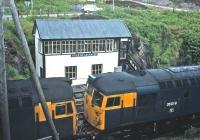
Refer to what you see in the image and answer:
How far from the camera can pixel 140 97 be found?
2202cm

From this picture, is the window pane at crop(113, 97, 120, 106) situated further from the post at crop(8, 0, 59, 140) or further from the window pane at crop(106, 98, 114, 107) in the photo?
the post at crop(8, 0, 59, 140)

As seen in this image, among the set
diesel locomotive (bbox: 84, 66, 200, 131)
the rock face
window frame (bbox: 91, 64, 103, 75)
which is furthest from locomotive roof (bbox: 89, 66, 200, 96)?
the rock face

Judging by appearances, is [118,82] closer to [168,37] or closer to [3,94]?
[3,94]

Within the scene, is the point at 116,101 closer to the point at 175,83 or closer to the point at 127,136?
the point at 127,136

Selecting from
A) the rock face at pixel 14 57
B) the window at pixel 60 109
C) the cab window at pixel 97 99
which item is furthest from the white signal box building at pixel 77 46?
the window at pixel 60 109

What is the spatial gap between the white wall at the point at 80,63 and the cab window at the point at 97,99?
10947mm

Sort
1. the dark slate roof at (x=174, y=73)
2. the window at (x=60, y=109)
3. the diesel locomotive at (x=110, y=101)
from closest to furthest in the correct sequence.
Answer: the diesel locomotive at (x=110, y=101)
the window at (x=60, y=109)
the dark slate roof at (x=174, y=73)

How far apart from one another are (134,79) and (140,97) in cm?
120

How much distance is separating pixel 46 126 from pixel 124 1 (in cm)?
5148

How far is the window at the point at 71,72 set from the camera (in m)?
32.6

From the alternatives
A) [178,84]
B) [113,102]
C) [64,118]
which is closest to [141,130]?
[113,102]

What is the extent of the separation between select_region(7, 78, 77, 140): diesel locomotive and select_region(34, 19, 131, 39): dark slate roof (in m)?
11.9

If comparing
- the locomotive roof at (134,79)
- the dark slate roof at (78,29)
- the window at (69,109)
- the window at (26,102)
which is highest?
the dark slate roof at (78,29)

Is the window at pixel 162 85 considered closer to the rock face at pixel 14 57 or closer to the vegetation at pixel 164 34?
the rock face at pixel 14 57
